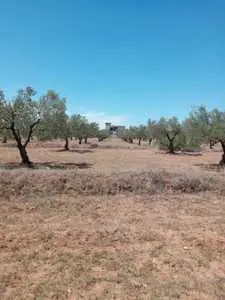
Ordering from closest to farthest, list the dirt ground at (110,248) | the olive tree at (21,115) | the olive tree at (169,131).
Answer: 1. the dirt ground at (110,248)
2. the olive tree at (21,115)
3. the olive tree at (169,131)

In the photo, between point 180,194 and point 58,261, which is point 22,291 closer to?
point 58,261

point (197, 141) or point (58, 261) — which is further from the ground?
point (197, 141)

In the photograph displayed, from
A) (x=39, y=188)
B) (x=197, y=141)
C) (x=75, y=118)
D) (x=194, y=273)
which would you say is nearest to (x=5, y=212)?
(x=39, y=188)

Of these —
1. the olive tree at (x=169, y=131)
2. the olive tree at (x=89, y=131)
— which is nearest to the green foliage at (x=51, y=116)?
the olive tree at (x=169, y=131)

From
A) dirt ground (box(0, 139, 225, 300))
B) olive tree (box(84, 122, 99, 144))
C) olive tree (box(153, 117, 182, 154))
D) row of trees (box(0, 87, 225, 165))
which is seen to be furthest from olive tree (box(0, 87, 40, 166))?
olive tree (box(84, 122, 99, 144))

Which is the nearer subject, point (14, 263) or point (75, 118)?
point (14, 263)

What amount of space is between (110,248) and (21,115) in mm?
16438

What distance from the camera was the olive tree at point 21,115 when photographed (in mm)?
20562

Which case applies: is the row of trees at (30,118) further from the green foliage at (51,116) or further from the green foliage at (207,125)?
the green foliage at (207,125)

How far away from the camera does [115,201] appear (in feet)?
33.7

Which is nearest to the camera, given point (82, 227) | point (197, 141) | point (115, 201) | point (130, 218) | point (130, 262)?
point (130, 262)

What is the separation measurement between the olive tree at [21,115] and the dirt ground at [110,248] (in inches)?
443

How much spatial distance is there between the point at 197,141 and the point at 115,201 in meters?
16.5

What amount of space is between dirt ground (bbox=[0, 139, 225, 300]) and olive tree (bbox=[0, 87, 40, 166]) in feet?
36.9
